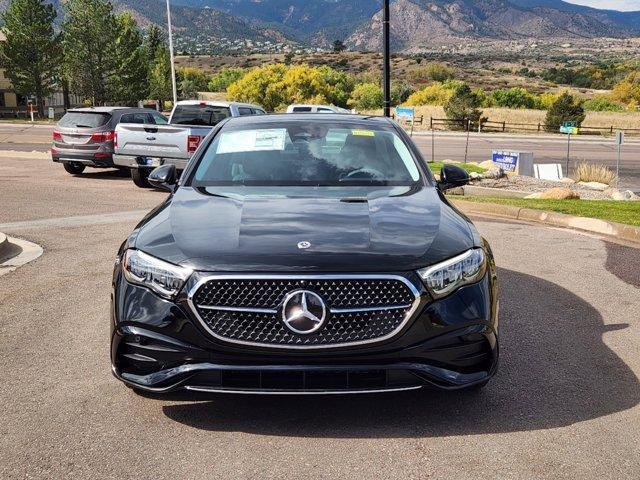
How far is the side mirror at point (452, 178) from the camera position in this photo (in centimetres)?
556

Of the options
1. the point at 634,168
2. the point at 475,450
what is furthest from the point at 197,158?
the point at 634,168

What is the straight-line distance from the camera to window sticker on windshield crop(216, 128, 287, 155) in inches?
Result: 211

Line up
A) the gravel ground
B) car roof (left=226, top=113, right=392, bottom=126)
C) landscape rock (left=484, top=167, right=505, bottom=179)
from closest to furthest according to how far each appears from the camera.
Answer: car roof (left=226, top=113, right=392, bottom=126) → the gravel ground → landscape rock (left=484, top=167, right=505, bottom=179)

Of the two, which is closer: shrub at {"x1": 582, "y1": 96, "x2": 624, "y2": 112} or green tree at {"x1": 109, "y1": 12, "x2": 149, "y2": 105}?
green tree at {"x1": 109, "y1": 12, "x2": 149, "y2": 105}

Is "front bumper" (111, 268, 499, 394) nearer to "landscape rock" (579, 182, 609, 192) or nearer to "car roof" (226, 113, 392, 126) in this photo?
"car roof" (226, 113, 392, 126)

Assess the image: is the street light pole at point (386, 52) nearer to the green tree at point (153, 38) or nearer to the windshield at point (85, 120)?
the windshield at point (85, 120)

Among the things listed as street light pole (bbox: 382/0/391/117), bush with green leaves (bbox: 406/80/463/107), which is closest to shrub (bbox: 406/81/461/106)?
bush with green leaves (bbox: 406/80/463/107)

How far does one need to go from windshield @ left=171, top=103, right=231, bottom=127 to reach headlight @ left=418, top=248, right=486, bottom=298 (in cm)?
1296

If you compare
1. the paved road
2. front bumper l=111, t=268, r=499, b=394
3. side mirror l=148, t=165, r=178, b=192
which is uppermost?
side mirror l=148, t=165, r=178, b=192

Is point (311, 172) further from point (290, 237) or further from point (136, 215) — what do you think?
point (136, 215)

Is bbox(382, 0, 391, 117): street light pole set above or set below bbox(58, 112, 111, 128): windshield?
above

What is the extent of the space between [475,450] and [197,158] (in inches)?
114

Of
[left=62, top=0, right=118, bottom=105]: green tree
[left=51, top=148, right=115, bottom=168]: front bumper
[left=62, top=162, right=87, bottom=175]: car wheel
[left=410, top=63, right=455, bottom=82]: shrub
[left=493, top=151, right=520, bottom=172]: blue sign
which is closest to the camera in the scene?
[left=51, top=148, right=115, bottom=168]: front bumper

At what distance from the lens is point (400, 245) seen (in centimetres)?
380
